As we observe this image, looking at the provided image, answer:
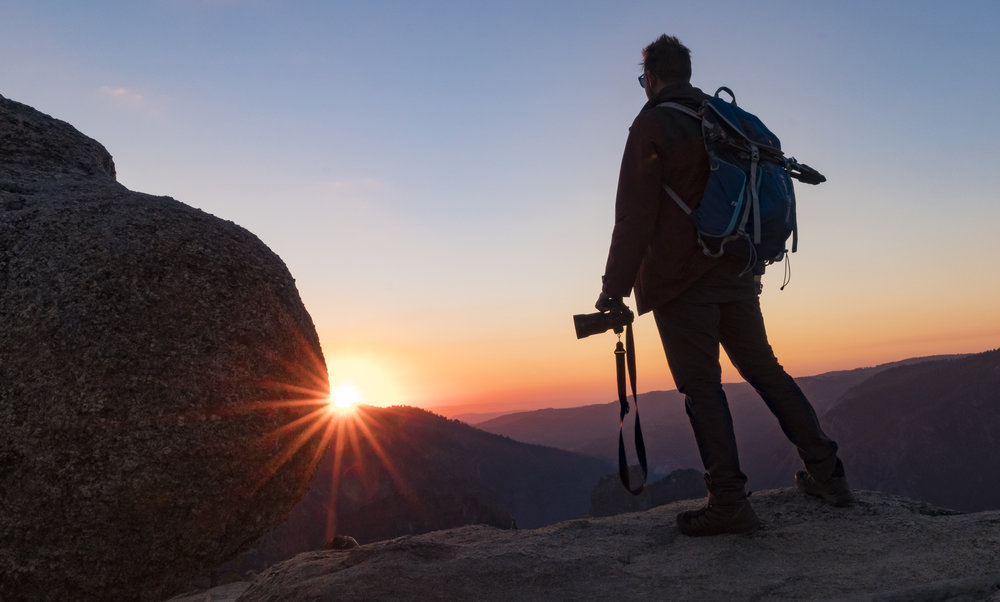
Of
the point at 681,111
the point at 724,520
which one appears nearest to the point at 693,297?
the point at 681,111

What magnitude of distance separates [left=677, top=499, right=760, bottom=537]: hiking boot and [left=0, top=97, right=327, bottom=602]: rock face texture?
2.28 m

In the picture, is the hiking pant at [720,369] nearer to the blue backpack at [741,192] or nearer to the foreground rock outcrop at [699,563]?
the blue backpack at [741,192]

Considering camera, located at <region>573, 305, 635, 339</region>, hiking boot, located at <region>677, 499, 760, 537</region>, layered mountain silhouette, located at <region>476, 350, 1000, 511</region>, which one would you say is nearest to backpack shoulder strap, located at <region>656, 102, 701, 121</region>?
camera, located at <region>573, 305, 635, 339</region>

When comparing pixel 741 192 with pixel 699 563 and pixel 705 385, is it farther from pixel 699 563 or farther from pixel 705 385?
pixel 699 563

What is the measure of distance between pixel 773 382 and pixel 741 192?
3.90 ft

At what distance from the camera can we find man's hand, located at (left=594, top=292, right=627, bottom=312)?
11.6 ft

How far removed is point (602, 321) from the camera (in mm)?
3586

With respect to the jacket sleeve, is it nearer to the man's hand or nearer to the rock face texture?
the man's hand

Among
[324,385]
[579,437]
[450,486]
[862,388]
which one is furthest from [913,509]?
[579,437]

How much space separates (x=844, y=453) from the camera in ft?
112

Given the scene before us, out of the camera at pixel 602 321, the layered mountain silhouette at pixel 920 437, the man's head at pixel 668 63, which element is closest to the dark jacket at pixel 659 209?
the camera at pixel 602 321

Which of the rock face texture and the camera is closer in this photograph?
the rock face texture

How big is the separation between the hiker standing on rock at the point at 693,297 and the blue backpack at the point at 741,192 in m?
0.08

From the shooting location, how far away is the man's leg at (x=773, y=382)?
3.55 m
